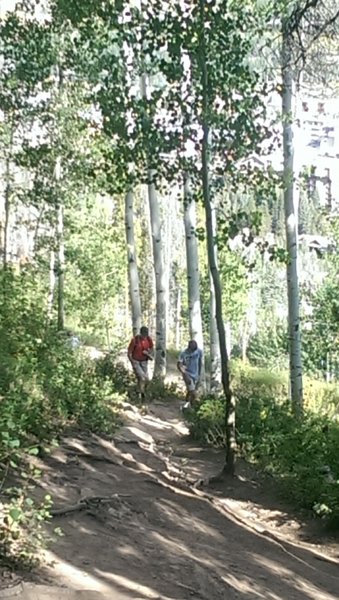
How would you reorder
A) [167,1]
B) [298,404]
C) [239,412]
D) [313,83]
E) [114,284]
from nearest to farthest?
[167,1] → [239,412] → [298,404] → [313,83] → [114,284]

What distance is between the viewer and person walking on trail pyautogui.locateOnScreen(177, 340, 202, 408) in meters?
14.5

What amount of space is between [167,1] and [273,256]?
369 cm

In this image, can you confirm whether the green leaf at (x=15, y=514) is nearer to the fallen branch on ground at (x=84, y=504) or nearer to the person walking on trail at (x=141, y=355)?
the fallen branch on ground at (x=84, y=504)

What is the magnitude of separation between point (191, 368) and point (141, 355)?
1.18 meters

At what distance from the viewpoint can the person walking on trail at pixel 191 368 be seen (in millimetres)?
14539

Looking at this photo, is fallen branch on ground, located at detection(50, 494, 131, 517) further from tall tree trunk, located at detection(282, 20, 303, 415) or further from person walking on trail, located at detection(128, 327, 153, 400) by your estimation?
person walking on trail, located at detection(128, 327, 153, 400)

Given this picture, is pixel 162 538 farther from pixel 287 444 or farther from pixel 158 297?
pixel 158 297

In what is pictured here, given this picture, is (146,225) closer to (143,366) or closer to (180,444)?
(143,366)

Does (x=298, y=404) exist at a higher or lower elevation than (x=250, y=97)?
lower

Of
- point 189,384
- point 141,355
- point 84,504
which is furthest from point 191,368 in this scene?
point 84,504

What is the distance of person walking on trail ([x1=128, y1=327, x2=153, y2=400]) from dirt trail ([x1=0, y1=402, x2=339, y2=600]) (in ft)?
16.8

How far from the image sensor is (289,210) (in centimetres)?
1366

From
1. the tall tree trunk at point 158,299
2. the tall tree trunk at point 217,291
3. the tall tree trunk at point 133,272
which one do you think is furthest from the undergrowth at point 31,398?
the tall tree trunk at point 133,272

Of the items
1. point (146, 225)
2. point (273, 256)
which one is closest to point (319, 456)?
point (273, 256)
